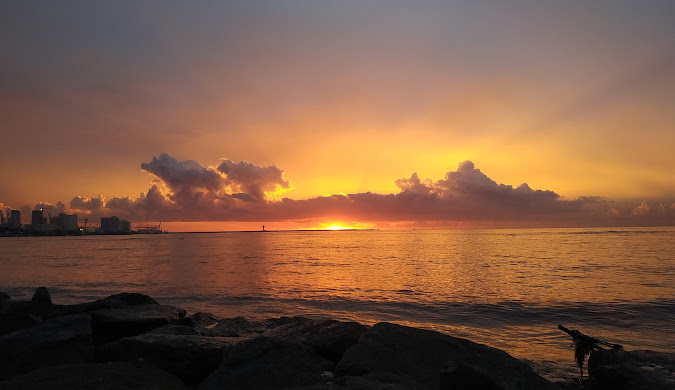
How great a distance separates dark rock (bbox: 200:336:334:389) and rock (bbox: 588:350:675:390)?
5.07 metres

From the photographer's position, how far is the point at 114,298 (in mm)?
15445

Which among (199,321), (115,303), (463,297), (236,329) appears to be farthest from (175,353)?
(463,297)

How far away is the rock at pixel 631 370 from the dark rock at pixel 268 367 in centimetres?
507

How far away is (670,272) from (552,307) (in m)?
22.5

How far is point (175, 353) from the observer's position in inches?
328

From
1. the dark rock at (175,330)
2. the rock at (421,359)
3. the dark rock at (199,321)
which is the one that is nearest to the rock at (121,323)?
the dark rock at (175,330)

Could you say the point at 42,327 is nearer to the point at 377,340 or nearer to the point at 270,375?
the point at 270,375

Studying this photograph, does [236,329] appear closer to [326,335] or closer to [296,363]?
[326,335]

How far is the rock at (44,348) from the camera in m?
8.77

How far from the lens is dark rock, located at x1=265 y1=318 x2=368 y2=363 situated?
342 inches

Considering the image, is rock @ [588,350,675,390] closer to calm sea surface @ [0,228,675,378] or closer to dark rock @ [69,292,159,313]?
calm sea surface @ [0,228,675,378]

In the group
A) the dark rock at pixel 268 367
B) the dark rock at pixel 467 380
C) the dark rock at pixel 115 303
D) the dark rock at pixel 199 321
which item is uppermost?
the dark rock at pixel 467 380

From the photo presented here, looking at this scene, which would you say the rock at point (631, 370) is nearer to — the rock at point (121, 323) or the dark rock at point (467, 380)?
the dark rock at point (467, 380)

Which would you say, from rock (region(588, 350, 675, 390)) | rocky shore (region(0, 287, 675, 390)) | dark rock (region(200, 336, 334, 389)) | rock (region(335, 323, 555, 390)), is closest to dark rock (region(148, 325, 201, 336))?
rocky shore (region(0, 287, 675, 390))
